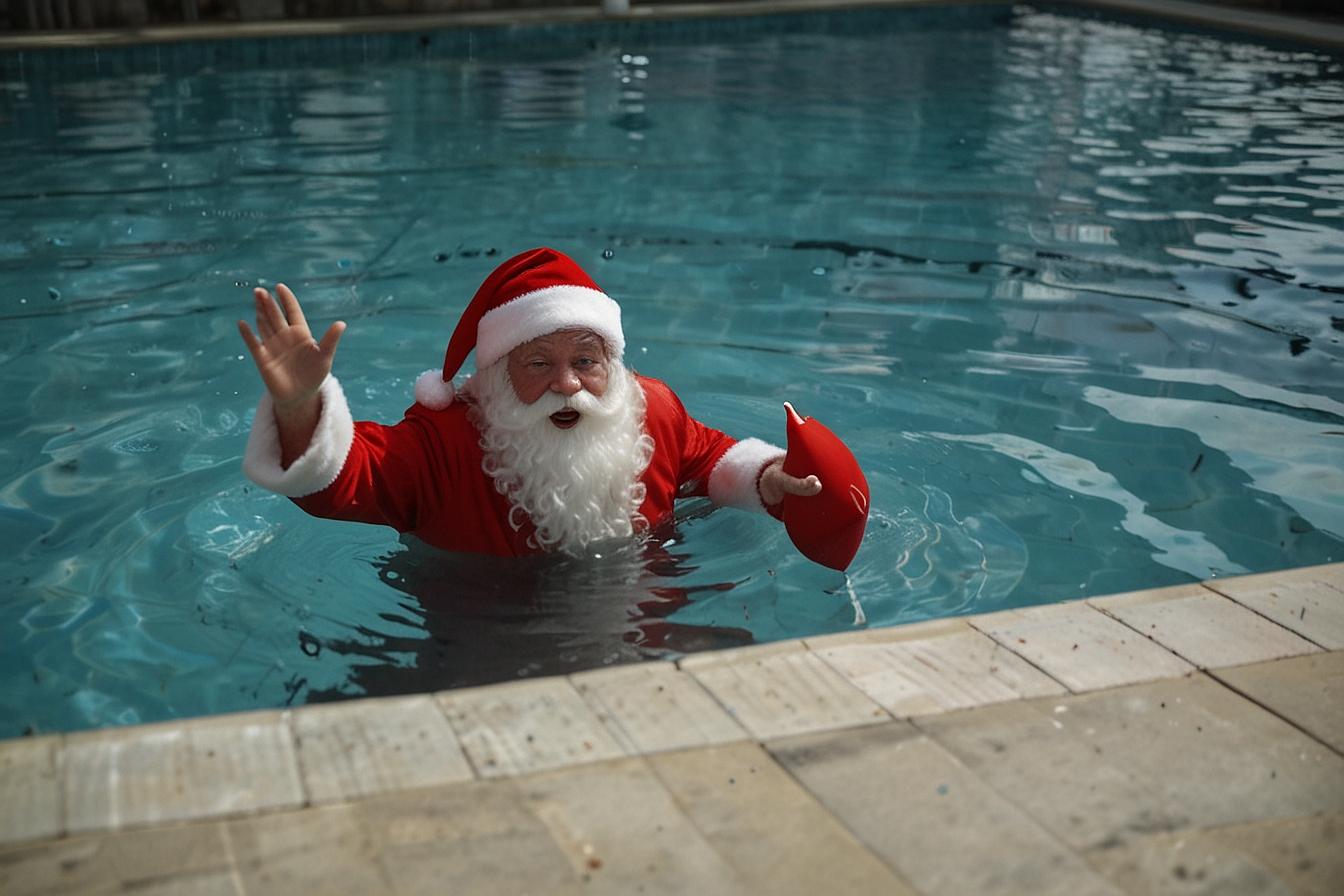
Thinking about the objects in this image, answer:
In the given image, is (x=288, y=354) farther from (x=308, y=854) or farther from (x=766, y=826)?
(x=766, y=826)

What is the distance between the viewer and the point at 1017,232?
7879mm

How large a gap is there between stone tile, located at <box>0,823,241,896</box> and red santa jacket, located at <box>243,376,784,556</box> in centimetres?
97

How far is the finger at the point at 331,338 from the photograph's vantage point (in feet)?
9.64

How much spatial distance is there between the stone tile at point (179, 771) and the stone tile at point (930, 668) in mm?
1065

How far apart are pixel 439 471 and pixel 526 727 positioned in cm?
109

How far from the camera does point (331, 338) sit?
2982mm

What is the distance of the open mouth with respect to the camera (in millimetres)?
3594

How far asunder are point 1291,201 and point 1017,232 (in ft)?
5.81

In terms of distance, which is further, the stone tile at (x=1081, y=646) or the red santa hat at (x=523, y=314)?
the red santa hat at (x=523, y=314)

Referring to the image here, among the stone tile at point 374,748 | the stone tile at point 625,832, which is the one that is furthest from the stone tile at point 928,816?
the stone tile at point 374,748

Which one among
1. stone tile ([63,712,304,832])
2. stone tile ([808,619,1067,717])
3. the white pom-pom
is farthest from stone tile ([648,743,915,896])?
the white pom-pom

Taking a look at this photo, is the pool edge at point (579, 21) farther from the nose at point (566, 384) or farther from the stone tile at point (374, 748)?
the stone tile at point (374, 748)

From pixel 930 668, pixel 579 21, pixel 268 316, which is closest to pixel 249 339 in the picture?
pixel 268 316

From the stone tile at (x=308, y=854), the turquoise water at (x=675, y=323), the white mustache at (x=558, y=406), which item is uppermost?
the white mustache at (x=558, y=406)
